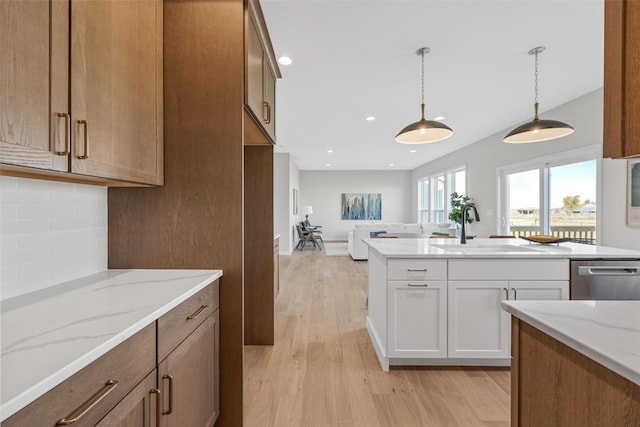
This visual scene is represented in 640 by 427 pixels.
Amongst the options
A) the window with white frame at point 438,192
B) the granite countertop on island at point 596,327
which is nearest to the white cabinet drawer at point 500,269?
the granite countertop on island at point 596,327

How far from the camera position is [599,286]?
211 centimetres

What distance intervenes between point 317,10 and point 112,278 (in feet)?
7.10

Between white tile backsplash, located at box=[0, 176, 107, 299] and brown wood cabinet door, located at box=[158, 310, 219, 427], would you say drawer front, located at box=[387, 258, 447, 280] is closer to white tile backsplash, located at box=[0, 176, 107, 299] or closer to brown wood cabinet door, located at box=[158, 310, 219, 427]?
brown wood cabinet door, located at box=[158, 310, 219, 427]

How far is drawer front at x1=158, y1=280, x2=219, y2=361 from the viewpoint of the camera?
104cm

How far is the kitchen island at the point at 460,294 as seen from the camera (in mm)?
2148

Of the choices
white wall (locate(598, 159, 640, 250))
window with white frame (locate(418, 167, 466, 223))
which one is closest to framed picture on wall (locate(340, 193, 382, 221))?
window with white frame (locate(418, 167, 466, 223))

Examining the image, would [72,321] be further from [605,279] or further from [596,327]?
[605,279]

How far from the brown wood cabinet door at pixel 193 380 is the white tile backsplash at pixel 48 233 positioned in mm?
642

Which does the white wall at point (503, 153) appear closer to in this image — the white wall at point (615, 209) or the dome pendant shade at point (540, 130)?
the white wall at point (615, 209)

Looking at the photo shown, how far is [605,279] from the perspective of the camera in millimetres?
2098

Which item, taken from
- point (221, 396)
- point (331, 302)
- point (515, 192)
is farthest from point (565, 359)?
point (515, 192)

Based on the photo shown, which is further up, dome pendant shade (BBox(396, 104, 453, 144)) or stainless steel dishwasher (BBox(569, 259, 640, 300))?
dome pendant shade (BBox(396, 104, 453, 144))

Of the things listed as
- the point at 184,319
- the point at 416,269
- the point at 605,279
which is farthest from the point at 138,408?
the point at 605,279

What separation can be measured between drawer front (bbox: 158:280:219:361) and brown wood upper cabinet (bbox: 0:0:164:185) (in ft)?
1.92
